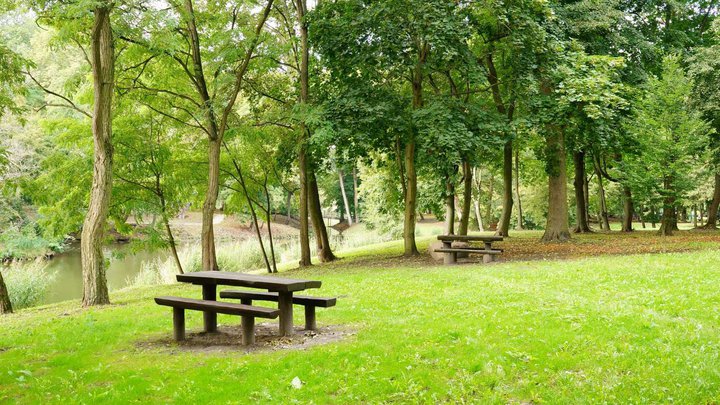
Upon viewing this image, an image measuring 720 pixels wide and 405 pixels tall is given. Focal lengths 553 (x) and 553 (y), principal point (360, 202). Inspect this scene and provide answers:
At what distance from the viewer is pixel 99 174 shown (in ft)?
39.3

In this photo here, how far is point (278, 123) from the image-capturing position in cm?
2002

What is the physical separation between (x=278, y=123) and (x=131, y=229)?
20.9 feet

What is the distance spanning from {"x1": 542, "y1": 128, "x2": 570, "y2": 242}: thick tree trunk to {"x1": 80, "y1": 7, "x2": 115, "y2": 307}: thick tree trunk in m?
14.5

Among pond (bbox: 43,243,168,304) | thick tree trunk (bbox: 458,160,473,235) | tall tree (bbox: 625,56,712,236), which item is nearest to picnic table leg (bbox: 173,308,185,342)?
pond (bbox: 43,243,168,304)

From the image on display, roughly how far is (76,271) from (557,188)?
970 inches

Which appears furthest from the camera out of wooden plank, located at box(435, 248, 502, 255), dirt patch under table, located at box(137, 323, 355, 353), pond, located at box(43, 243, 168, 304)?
pond, located at box(43, 243, 168, 304)

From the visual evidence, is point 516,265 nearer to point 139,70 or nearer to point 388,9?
point 388,9

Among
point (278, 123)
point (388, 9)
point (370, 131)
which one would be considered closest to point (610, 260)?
point (370, 131)

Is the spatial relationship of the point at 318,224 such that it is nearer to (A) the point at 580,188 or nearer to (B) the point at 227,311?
(A) the point at 580,188

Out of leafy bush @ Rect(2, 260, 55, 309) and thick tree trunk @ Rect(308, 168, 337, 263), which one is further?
thick tree trunk @ Rect(308, 168, 337, 263)

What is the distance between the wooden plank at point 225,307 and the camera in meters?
6.69

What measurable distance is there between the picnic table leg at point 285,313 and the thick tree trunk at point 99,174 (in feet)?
20.6

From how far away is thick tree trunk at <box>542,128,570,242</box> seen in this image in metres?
20.2

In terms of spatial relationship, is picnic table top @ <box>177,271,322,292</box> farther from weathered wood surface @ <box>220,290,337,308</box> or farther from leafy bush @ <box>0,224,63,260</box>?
leafy bush @ <box>0,224,63,260</box>
